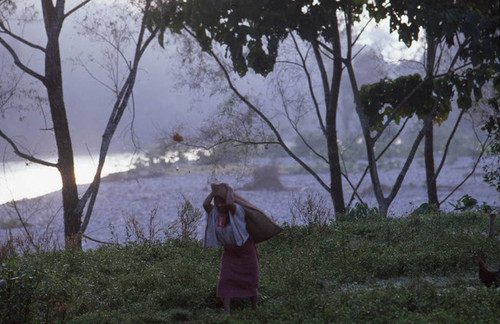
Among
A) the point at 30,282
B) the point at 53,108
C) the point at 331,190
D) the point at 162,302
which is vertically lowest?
the point at 162,302

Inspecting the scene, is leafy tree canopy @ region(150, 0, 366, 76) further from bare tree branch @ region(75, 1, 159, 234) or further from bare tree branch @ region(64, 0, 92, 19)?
bare tree branch @ region(64, 0, 92, 19)

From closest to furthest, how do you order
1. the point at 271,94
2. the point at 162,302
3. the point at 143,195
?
the point at 162,302 → the point at 271,94 → the point at 143,195

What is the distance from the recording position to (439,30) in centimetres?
1062

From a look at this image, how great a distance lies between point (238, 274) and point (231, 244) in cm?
37

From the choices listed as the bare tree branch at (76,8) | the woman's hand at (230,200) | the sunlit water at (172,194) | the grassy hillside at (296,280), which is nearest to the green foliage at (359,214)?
the grassy hillside at (296,280)

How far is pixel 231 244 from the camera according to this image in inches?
256

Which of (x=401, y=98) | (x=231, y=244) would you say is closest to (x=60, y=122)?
(x=231, y=244)

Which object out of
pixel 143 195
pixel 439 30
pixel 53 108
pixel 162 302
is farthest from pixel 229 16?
pixel 143 195

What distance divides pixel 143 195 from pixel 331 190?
77.3ft

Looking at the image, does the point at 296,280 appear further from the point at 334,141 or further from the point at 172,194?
the point at 172,194

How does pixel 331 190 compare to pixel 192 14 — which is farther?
pixel 331 190

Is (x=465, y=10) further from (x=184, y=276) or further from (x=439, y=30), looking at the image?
(x=184, y=276)

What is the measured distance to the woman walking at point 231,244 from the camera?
21.0ft

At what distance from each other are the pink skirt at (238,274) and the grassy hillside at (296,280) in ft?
0.83
